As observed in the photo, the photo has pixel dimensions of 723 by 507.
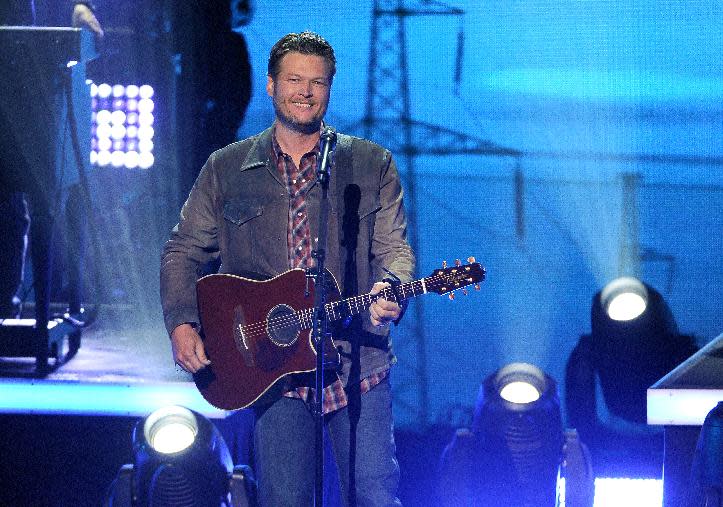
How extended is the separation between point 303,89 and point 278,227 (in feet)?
1.56

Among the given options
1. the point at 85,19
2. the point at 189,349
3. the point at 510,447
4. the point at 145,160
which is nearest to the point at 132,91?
the point at 145,160

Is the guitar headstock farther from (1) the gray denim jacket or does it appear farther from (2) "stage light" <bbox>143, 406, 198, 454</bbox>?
(2) "stage light" <bbox>143, 406, 198, 454</bbox>

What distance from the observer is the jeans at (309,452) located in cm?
326

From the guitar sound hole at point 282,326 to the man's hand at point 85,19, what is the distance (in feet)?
6.86

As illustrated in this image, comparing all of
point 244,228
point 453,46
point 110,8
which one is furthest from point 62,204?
point 453,46

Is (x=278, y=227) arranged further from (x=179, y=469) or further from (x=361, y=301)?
(x=179, y=469)

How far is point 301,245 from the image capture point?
336 cm

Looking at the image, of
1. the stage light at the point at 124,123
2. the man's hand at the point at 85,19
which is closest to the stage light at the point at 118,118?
the stage light at the point at 124,123

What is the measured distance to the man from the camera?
326 cm

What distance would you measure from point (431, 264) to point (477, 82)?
36.1 inches

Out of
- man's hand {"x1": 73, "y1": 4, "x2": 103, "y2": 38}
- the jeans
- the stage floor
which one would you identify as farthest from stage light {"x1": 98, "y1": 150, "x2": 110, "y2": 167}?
the jeans

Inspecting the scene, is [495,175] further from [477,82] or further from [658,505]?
[658,505]

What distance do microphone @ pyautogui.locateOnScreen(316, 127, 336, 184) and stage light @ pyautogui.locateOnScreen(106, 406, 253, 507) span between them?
4.78ft

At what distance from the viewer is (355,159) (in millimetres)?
3416
